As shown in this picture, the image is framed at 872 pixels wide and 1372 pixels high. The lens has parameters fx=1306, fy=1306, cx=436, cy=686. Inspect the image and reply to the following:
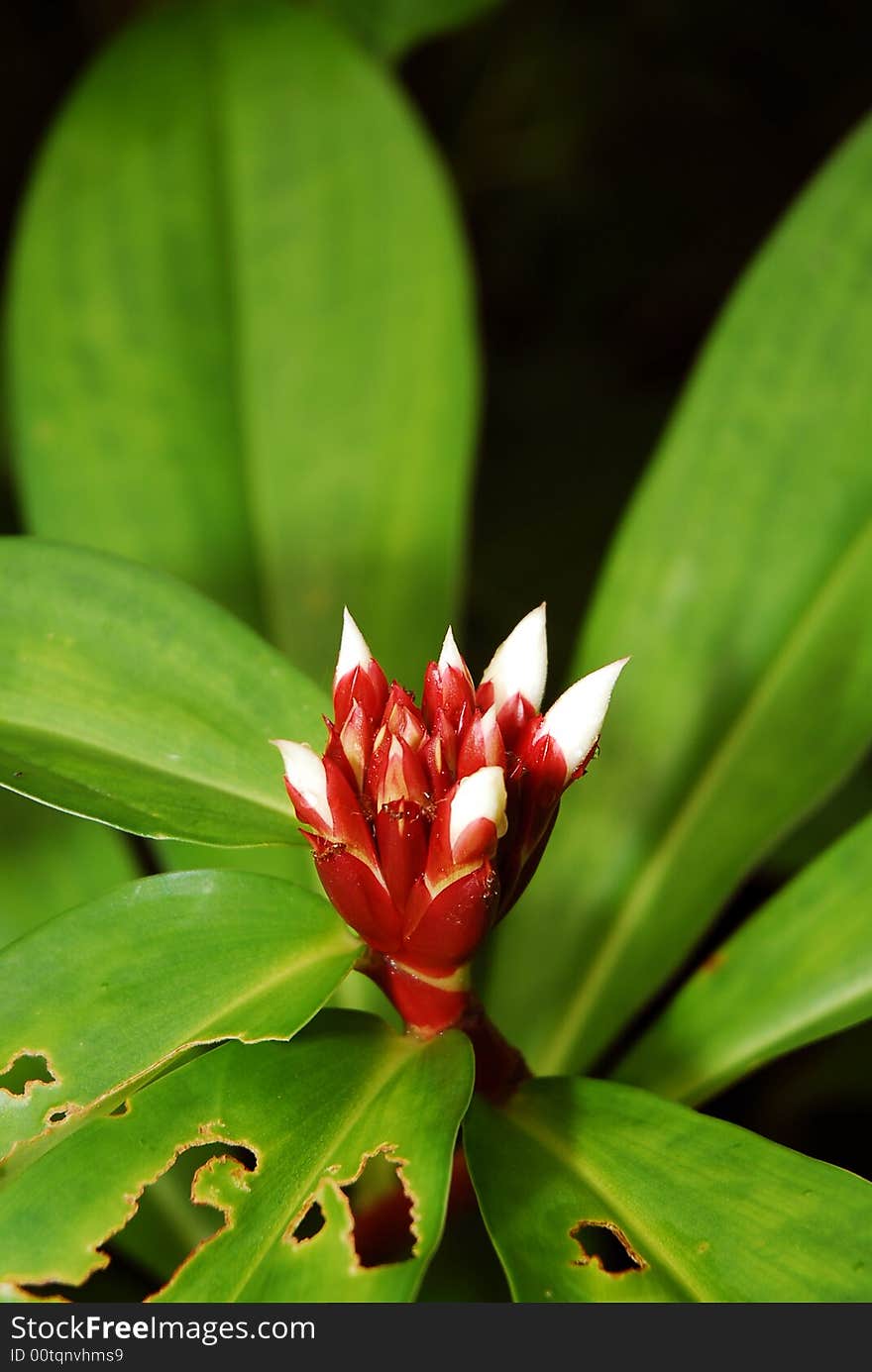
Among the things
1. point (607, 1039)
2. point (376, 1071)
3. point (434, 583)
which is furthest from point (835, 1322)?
point (434, 583)

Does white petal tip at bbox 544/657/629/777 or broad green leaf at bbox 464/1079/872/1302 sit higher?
white petal tip at bbox 544/657/629/777

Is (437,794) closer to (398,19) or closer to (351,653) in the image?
(351,653)

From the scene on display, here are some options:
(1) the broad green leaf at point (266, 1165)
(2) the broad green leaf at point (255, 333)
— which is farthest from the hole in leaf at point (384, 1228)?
(2) the broad green leaf at point (255, 333)

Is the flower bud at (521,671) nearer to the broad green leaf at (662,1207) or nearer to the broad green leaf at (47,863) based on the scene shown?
the broad green leaf at (662,1207)

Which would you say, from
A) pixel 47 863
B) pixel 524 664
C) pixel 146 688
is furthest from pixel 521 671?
pixel 47 863

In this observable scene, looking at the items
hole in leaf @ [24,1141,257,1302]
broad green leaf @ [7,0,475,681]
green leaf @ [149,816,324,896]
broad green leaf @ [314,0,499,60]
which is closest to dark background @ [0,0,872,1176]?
broad green leaf @ [314,0,499,60]

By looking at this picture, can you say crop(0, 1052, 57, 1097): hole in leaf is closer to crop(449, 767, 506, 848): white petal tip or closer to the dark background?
crop(449, 767, 506, 848): white petal tip
